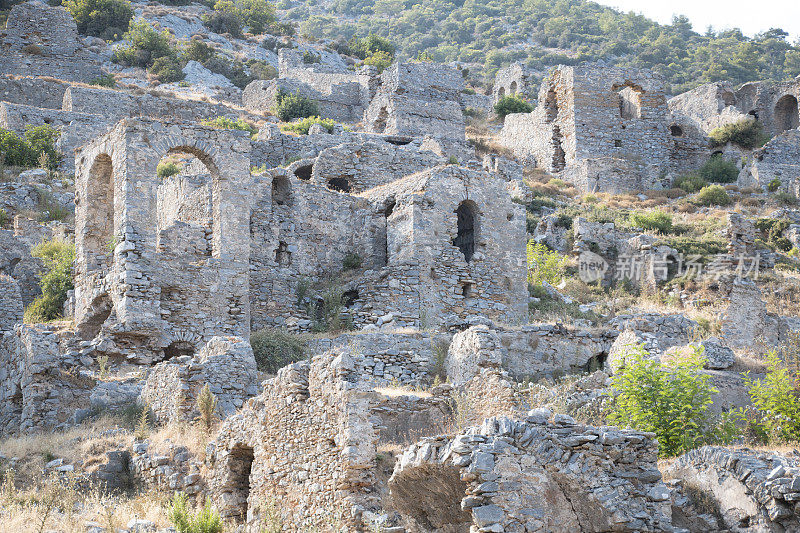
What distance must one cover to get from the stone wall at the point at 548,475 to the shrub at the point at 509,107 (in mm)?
38622

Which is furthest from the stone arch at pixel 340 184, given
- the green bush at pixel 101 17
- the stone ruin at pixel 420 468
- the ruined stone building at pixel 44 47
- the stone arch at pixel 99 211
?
the green bush at pixel 101 17

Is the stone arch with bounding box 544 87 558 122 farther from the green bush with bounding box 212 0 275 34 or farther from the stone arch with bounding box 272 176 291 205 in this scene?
the green bush with bounding box 212 0 275 34

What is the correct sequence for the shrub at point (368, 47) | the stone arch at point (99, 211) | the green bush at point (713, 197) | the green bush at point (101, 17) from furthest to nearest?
the shrub at point (368, 47) → the green bush at point (101, 17) → the green bush at point (713, 197) → the stone arch at point (99, 211)

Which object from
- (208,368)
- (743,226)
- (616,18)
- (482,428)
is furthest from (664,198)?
(616,18)

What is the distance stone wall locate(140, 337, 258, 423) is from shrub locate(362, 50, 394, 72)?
127ft

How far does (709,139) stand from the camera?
44.6 meters

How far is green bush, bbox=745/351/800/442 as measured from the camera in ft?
45.3

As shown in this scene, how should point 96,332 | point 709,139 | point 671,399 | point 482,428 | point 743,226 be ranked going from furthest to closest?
point 709,139 < point 743,226 < point 96,332 < point 671,399 < point 482,428

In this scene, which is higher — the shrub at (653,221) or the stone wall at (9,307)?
the shrub at (653,221)

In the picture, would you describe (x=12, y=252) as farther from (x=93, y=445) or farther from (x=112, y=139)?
(x=93, y=445)

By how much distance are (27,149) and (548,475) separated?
87.4 ft

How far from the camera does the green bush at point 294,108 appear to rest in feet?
138

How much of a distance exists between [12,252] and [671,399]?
746 inches

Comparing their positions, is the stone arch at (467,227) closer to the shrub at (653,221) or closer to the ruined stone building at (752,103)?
the shrub at (653,221)
